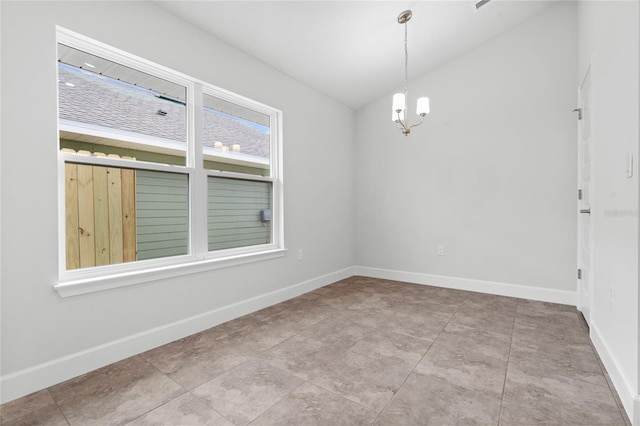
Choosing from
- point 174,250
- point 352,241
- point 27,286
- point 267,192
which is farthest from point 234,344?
point 352,241

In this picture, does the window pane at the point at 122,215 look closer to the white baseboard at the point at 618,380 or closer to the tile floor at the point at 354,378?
the tile floor at the point at 354,378

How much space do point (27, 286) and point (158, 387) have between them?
940 mm

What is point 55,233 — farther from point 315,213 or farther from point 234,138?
point 315,213

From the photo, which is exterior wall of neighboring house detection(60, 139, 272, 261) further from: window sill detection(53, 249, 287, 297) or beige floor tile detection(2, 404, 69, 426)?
beige floor tile detection(2, 404, 69, 426)

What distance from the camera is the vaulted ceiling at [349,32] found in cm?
249

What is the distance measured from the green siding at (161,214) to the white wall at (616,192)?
9.60 feet

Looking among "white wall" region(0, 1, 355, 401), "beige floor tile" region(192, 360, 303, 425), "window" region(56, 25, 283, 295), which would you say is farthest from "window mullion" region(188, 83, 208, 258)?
"beige floor tile" region(192, 360, 303, 425)

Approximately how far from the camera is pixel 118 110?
7.03 ft

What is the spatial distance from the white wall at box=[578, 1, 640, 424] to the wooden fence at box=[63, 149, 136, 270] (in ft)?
10.1

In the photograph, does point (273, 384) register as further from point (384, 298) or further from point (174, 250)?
point (384, 298)

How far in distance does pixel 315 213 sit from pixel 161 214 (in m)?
1.91

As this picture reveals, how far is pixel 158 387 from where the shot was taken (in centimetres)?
174

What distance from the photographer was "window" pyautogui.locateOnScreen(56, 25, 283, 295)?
6.40 ft

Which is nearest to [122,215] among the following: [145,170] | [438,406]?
[145,170]
